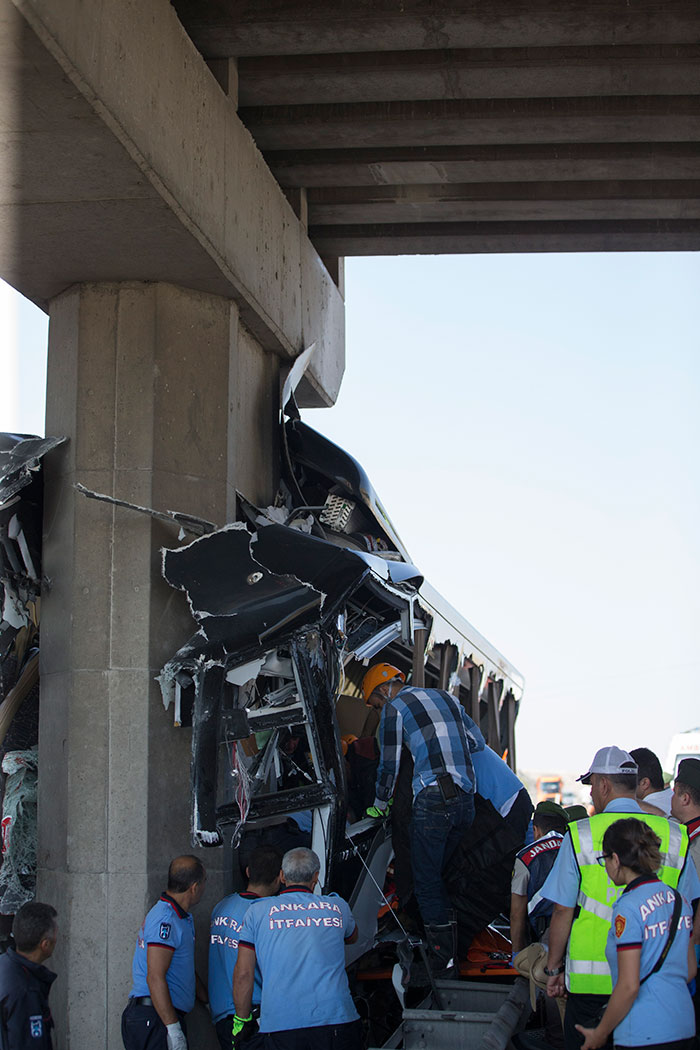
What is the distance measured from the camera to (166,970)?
603 cm

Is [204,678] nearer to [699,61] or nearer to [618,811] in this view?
[618,811]

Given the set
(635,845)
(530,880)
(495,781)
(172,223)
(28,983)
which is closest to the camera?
(635,845)

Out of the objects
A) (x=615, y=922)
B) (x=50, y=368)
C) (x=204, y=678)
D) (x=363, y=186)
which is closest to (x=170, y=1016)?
(x=204, y=678)

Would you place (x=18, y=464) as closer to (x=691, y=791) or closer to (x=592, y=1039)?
(x=691, y=791)

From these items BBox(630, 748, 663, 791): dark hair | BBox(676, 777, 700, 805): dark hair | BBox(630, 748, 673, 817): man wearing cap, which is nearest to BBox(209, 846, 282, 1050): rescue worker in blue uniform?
BBox(676, 777, 700, 805): dark hair

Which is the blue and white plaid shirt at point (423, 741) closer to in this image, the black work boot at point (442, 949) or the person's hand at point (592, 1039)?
the black work boot at point (442, 949)

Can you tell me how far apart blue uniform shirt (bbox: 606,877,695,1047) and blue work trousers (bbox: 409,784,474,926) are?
7.82ft

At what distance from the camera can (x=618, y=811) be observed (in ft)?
17.8

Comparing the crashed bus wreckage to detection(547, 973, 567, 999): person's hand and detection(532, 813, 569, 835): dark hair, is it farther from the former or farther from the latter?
detection(532, 813, 569, 835): dark hair

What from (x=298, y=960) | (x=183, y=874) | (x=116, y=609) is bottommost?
(x=298, y=960)

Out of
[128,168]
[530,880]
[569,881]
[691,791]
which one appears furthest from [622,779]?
[128,168]

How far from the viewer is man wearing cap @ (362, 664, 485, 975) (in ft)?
23.5

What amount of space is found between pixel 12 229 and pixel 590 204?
207 inches

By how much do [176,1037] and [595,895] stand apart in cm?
234
